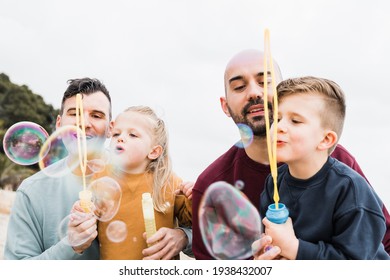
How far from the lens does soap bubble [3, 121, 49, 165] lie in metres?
3.48

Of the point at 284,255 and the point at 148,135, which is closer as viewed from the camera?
the point at 284,255

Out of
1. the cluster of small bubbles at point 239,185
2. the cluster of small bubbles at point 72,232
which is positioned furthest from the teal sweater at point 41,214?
the cluster of small bubbles at point 239,185

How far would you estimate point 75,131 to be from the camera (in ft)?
10.5

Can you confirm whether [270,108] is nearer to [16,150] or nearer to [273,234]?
[273,234]

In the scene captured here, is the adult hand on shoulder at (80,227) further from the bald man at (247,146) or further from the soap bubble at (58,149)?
the bald man at (247,146)

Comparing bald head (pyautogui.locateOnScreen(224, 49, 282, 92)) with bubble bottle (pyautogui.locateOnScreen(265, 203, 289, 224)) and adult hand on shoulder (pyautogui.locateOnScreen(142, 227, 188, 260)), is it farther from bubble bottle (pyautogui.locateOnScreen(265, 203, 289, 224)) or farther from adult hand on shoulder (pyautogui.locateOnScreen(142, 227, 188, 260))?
adult hand on shoulder (pyautogui.locateOnScreen(142, 227, 188, 260))

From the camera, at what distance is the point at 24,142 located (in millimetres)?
3496

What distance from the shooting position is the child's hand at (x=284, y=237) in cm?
256

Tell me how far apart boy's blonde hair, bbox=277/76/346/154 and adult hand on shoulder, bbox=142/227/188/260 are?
0.98 m

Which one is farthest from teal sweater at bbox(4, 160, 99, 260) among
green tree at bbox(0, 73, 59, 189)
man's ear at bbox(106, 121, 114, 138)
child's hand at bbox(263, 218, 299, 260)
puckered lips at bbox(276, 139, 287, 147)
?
green tree at bbox(0, 73, 59, 189)

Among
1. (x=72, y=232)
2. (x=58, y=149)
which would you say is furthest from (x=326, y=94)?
(x=58, y=149)
